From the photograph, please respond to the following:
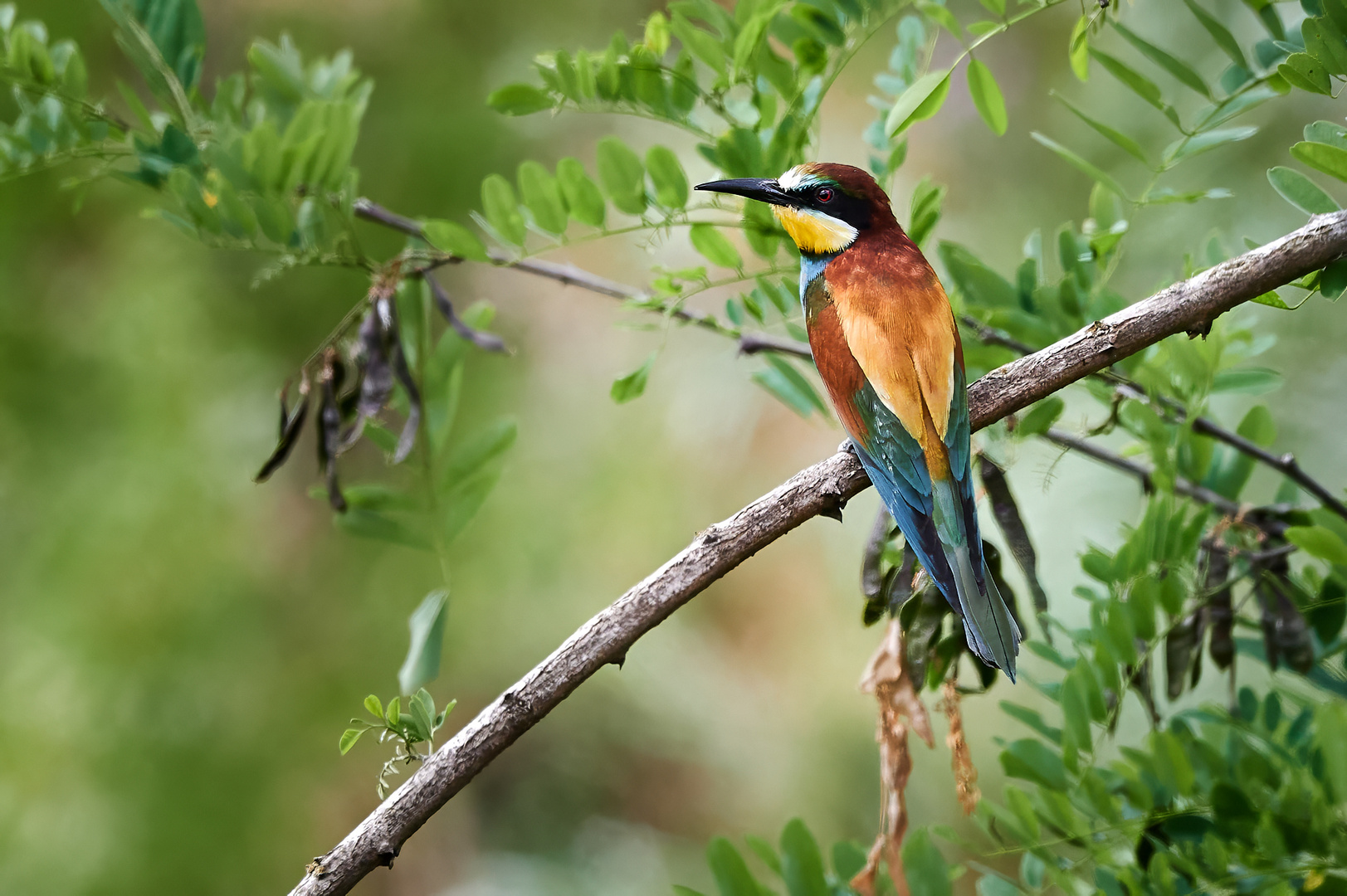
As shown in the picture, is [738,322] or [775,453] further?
[775,453]

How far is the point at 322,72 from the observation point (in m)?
1.27

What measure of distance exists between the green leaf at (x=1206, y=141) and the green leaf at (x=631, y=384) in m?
0.55

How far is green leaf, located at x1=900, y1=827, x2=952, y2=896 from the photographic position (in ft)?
3.03

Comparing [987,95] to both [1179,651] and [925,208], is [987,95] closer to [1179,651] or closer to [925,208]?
[925,208]

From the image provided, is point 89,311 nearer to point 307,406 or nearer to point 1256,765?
point 307,406

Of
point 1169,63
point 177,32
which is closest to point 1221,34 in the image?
point 1169,63

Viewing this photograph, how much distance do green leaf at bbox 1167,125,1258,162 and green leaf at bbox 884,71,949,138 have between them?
278 millimetres

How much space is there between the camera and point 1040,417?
95 cm

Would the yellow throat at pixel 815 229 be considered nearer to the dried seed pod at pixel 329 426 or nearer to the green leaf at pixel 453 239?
the green leaf at pixel 453 239

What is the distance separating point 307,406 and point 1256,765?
1.04m

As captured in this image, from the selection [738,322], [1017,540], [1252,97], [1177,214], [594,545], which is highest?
[594,545]

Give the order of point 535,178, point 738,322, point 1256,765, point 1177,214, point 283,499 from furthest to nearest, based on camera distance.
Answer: point 283,499 → point 1177,214 → point 738,322 → point 535,178 → point 1256,765

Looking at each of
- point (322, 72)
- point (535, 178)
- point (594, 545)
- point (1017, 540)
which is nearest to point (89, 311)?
point (594, 545)

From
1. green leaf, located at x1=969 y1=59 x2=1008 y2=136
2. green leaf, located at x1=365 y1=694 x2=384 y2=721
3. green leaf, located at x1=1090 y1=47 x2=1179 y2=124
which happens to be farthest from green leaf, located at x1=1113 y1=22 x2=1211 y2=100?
green leaf, located at x1=365 y1=694 x2=384 y2=721
